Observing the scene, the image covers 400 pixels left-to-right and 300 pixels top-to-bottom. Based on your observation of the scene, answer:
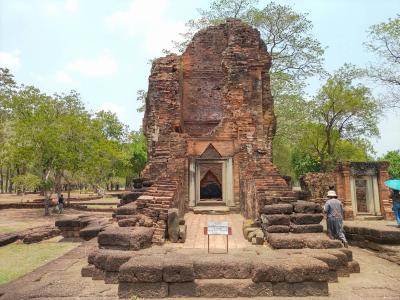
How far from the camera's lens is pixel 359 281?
5.67 metres

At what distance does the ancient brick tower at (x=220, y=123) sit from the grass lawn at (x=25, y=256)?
3.56 meters

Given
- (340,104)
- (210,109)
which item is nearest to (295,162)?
(340,104)

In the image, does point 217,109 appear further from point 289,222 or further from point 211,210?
point 289,222

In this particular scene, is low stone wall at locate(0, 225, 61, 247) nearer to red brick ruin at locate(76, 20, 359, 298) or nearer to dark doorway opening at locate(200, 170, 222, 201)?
red brick ruin at locate(76, 20, 359, 298)

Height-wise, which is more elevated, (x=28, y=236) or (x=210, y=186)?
(x=210, y=186)

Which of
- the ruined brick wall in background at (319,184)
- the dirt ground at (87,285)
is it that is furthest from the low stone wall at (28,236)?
the ruined brick wall in background at (319,184)

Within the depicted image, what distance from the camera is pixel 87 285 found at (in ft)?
17.6

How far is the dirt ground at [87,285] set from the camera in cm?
484

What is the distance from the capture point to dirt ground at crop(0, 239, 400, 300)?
484 cm

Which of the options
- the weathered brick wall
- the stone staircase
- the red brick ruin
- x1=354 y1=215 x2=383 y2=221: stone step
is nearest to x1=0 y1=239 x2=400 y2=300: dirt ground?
the red brick ruin

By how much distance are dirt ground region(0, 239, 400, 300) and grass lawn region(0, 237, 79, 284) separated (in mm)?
971

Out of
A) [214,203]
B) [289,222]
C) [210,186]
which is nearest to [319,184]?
[210,186]

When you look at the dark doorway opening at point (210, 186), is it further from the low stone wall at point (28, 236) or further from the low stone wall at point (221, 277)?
the low stone wall at point (221, 277)

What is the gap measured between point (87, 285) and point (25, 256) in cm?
449
